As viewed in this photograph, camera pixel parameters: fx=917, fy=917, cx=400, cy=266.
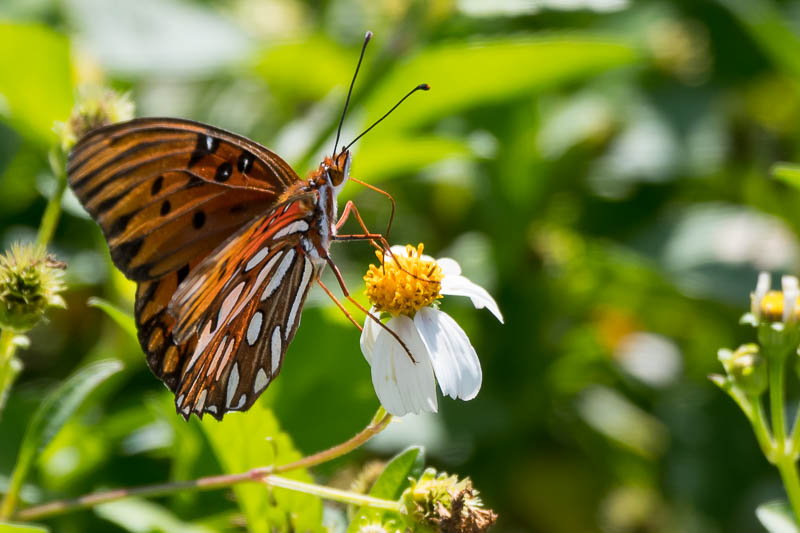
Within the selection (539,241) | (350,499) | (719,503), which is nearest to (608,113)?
(539,241)

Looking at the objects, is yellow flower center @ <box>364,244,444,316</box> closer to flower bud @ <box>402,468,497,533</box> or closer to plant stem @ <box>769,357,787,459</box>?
flower bud @ <box>402,468,497,533</box>

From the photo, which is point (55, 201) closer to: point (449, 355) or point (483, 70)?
point (449, 355)

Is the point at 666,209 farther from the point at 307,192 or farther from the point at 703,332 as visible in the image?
the point at 307,192

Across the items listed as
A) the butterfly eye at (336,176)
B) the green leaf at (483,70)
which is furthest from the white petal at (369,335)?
the green leaf at (483,70)

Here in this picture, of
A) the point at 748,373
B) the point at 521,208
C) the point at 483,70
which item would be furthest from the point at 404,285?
the point at 521,208

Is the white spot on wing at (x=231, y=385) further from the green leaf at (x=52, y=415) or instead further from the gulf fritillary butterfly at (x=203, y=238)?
the green leaf at (x=52, y=415)

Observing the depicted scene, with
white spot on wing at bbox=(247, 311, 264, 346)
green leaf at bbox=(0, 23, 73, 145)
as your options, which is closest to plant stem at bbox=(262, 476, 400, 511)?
white spot on wing at bbox=(247, 311, 264, 346)
